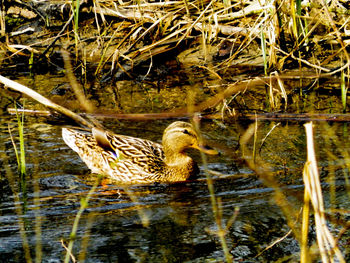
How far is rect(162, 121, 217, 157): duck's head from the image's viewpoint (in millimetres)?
6531

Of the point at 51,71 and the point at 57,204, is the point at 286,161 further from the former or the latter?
the point at 51,71

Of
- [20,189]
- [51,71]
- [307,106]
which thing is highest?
[51,71]

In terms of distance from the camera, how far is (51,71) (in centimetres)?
1004

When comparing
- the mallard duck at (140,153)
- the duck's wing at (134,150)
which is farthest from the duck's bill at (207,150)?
the duck's wing at (134,150)

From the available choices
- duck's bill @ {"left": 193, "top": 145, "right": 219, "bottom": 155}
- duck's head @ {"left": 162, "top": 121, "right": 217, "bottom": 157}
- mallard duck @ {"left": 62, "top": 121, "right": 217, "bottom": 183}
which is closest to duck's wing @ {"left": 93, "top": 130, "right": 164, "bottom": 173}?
mallard duck @ {"left": 62, "top": 121, "right": 217, "bottom": 183}

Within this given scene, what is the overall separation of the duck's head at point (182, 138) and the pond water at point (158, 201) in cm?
17

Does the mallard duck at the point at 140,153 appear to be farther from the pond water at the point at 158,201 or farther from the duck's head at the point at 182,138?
the pond water at the point at 158,201

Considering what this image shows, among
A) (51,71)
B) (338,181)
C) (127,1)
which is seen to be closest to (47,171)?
(338,181)

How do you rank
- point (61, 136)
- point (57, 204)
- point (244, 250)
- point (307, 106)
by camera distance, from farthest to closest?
point (307, 106) → point (61, 136) → point (57, 204) → point (244, 250)

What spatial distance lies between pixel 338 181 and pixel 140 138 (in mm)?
2551

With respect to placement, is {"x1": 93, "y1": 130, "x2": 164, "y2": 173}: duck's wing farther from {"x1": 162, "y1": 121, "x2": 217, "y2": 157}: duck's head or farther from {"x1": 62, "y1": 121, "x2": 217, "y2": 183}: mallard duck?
{"x1": 162, "y1": 121, "x2": 217, "y2": 157}: duck's head

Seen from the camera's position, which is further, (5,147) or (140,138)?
(140,138)

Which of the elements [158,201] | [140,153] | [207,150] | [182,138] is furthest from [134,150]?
[158,201]

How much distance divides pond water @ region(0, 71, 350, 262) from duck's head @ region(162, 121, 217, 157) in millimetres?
169
